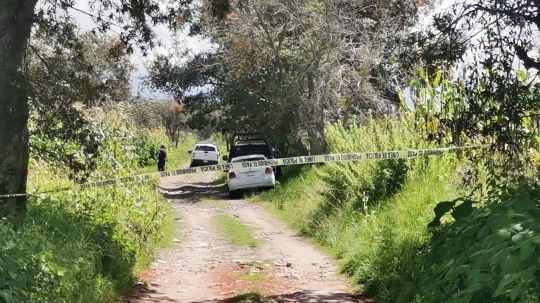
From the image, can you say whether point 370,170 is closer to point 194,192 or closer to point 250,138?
point 250,138

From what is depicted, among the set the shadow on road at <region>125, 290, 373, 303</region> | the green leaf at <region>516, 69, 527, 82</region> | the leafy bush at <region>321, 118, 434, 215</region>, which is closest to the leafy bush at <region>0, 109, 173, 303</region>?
the shadow on road at <region>125, 290, 373, 303</region>

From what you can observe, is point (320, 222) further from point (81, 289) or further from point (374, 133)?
point (81, 289)

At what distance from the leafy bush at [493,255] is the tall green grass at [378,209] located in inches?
65.2

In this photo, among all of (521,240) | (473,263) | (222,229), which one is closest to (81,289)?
(473,263)

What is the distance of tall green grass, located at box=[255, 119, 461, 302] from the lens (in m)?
7.09

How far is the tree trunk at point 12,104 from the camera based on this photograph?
682 centimetres

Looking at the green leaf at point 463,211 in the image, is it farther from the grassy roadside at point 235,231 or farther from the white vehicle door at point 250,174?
the white vehicle door at point 250,174

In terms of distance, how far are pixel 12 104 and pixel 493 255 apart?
221 inches

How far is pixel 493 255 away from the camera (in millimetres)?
3383

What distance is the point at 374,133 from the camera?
11633 millimetres

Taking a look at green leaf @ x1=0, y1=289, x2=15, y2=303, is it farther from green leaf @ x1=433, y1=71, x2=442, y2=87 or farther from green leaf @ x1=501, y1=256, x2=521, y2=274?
green leaf @ x1=433, y1=71, x2=442, y2=87

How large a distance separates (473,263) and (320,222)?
8.16m

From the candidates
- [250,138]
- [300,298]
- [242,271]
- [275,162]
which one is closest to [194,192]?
[250,138]

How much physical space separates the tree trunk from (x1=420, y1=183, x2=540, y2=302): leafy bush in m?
4.91
